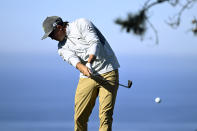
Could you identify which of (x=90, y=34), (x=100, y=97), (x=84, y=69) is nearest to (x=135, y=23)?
(x=90, y=34)

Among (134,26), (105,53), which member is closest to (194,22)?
(134,26)

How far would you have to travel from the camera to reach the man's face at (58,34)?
603cm

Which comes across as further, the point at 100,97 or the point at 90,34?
the point at 100,97

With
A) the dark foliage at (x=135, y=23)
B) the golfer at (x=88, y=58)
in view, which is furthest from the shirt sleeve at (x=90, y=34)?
the dark foliage at (x=135, y=23)

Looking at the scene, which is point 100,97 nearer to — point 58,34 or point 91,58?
point 91,58

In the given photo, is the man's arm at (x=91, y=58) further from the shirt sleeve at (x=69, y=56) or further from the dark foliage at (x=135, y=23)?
the dark foliage at (x=135, y=23)

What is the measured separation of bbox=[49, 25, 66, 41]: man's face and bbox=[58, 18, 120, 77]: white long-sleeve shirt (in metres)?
0.06

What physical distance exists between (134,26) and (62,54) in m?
0.91

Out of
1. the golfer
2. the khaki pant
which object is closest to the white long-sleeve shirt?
the golfer

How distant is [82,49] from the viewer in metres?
6.01

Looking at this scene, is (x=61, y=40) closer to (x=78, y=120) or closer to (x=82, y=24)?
(x=82, y=24)

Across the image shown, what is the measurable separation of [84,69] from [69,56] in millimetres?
301

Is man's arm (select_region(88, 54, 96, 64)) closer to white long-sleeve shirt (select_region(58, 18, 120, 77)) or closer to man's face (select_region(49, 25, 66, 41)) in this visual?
white long-sleeve shirt (select_region(58, 18, 120, 77))

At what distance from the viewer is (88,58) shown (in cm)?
601
